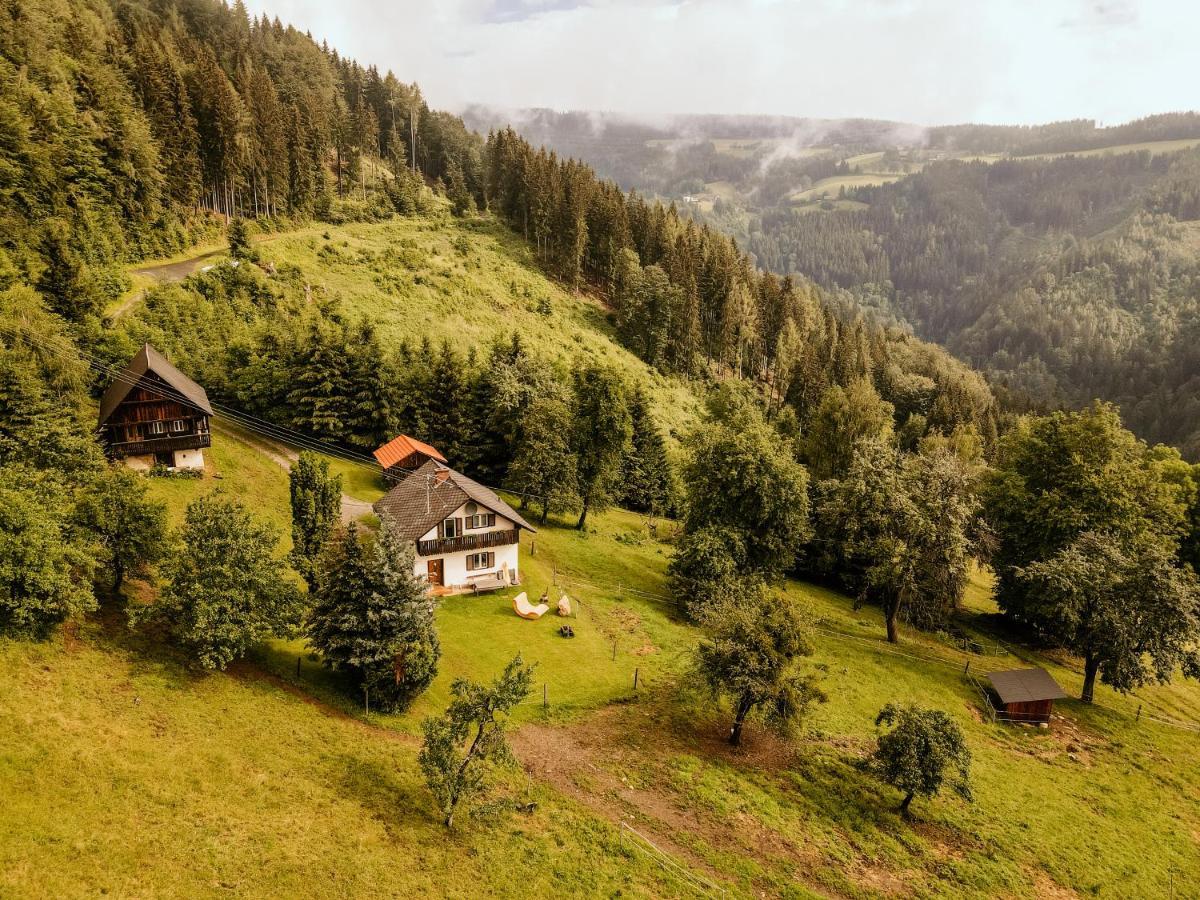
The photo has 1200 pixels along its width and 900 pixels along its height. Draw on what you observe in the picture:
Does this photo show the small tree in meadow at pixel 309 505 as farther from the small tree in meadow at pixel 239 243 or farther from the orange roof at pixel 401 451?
the small tree in meadow at pixel 239 243

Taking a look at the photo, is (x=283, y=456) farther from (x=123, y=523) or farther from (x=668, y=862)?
(x=668, y=862)

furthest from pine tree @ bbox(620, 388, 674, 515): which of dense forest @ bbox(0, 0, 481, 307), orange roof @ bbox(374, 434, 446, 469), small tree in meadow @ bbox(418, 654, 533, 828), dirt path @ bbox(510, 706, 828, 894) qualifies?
dense forest @ bbox(0, 0, 481, 307)

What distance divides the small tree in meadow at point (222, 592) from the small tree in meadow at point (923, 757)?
31712mm

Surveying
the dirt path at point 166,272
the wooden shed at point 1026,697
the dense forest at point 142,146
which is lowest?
the wooden shed at point 1026,697

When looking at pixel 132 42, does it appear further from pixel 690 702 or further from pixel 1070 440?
pixel 1070 440

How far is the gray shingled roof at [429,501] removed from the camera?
47.2 m

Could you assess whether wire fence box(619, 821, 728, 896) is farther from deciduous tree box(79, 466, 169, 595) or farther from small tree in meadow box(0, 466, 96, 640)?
deciduous tree box(79, 466, 169, 595)

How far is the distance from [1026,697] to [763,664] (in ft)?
76.3

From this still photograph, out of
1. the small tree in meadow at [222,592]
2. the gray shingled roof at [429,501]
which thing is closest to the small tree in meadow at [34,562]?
the small tree in meadow at [222,592]

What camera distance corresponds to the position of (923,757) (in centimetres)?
3259

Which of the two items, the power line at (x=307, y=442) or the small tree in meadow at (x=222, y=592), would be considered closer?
the small tree in meadow at (x=222, y=592)

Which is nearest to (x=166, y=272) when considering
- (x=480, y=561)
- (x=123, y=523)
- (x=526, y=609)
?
(x=123, y=523)

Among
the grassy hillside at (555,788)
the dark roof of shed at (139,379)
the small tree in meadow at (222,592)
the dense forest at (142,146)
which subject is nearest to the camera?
the grassy hillside at (555,788)

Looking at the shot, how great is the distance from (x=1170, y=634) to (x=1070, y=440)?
20.2 m
